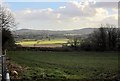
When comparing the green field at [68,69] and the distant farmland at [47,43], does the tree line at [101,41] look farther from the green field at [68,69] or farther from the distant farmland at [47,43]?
the green field at [68,69]

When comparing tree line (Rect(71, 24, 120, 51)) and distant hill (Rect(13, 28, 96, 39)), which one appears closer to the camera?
distant hill (Rect(13, 28, 96, 39))

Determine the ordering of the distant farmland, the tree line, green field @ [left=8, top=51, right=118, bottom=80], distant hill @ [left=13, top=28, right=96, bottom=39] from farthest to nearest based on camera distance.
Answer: the tree line → the distant farmland → distant hill @ [left=13, top=28, right=96, bottom=39] → green field @ [left=8, top=51, right=118, bottom=80]

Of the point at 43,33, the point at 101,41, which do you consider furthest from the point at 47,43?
the point at 101,41

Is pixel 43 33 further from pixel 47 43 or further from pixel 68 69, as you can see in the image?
pixel 68 69

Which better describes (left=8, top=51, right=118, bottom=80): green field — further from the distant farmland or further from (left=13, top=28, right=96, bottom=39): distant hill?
(left=13, top=28, right=96, bottom=39): distant hill

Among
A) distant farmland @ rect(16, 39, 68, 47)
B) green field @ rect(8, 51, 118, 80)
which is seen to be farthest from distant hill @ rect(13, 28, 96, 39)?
green field @ rect(8, 51, 118, 80)

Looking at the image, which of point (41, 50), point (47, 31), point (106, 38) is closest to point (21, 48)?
point (41, 50)

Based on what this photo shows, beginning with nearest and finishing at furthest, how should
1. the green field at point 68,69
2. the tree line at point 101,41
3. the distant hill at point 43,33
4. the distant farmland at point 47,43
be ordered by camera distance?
the green field at point 68,69, the distant hill at point 43,33, the distant farmland at point 47,43, the tree line at point 101,41

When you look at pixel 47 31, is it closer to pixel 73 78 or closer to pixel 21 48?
pixel 21 48

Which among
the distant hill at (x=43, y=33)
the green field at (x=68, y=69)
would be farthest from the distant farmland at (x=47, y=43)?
the green field at (x=68, y=69)

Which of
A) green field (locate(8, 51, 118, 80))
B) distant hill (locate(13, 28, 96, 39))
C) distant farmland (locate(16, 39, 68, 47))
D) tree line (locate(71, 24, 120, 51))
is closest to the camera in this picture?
green field (locate(8, 51, 118, 80))

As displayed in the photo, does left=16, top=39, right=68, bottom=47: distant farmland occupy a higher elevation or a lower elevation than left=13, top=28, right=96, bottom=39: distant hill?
lower

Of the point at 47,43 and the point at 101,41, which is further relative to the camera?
the point at 101,41

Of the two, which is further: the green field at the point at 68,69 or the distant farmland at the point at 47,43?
the distant farmland at the point at 47,43
